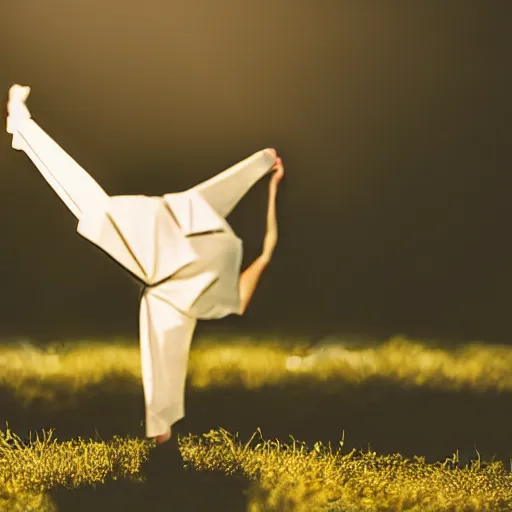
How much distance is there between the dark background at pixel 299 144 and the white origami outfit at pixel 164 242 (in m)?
0.03

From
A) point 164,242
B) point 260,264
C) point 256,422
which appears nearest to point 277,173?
point 260,264

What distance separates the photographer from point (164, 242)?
57.9 inches

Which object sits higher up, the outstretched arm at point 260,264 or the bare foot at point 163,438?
the outstretched arm at point 260,264

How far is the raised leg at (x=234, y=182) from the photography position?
4.88 feet

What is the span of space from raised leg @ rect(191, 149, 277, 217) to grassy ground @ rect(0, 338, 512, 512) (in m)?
0.37

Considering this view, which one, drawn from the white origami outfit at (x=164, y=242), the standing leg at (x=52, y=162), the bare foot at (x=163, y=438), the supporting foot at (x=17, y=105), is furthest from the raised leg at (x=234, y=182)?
the bare foot at (x=163, y=438)

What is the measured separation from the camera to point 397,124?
4.93 ft

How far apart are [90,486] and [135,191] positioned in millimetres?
784

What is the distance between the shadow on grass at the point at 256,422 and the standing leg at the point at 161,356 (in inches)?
1.8

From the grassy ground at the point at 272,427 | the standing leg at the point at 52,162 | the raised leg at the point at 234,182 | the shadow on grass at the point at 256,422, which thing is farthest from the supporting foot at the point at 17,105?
the shadow on grass at the point at 256,422

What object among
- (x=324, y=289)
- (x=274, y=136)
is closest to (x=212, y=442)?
(x=324, y=289)

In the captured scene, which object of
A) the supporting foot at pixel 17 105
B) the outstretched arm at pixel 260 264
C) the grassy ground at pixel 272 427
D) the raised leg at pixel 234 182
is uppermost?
the supporting foot at pixel 17 105

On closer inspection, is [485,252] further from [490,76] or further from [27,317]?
[27,317]

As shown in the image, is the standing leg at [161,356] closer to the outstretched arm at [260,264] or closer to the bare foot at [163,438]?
the bare foot at [163,438]
